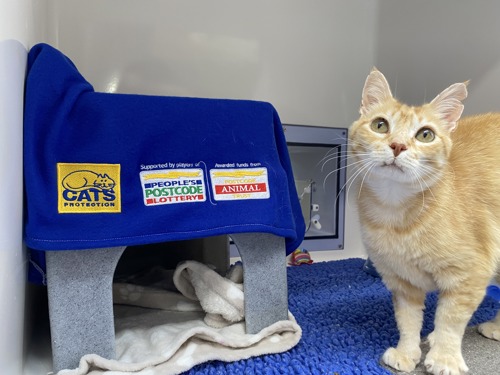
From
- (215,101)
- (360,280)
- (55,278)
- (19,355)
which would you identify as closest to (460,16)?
(360,280)

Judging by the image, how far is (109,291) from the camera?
72 cm

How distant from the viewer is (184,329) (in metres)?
0.86

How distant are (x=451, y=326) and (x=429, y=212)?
22 cm

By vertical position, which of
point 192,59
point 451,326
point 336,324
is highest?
point 192,59

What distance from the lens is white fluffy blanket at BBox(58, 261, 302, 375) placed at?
0.72 m

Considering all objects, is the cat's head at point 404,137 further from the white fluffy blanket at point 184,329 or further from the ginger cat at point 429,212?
the white fluffy blanket at point 184,329

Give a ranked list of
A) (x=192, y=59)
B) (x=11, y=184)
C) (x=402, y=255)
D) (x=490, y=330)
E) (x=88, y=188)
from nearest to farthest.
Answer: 1. (x=11, y=184)
2. (x=88, y=188)
3. (x=402, y=255)
4. (x=490, y=330)
5. (x=192, y=59)

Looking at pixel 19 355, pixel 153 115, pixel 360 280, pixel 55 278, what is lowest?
pixel 360 280

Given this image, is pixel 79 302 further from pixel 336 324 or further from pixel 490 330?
pixel 490 330

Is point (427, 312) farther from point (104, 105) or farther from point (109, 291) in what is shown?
point (104, 105)

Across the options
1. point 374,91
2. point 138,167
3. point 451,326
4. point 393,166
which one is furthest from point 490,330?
point 138,167

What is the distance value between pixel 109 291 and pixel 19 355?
7.0 inches

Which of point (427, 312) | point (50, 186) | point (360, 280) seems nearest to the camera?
point (50, 186)

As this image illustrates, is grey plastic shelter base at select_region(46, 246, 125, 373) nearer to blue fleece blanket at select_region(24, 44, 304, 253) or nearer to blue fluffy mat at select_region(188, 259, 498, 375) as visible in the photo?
blue fleece blanket at select_region(24, 44, 304, 253)
